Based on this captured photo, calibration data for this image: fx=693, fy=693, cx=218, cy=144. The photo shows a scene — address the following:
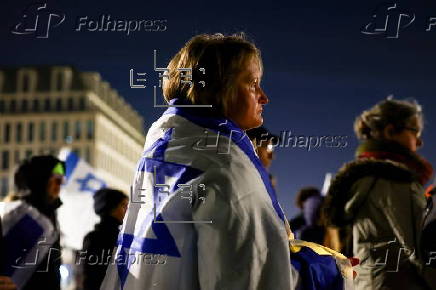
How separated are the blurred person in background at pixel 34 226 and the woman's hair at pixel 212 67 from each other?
2120 mm

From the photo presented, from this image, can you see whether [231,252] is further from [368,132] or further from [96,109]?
[96,109]

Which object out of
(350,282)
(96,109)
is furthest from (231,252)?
(96,109)

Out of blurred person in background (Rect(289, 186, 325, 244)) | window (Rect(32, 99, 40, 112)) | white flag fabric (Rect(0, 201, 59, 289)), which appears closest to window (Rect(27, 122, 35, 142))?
window (Rect(32, 99, 40, 112))

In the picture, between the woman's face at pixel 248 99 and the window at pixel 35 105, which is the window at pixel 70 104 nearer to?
the window at pixel 35 105

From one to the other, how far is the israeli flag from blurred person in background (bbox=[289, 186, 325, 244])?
237 cm

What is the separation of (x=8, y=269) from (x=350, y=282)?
2.39m

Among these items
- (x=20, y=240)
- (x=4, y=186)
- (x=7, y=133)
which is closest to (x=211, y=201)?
(x=20, y=240)

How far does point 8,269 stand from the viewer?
4047mm

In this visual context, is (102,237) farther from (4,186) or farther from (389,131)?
(4,186)

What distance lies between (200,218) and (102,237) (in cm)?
393

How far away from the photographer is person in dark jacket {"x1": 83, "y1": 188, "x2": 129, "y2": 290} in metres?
5.61

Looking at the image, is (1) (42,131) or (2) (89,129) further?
(1) (42,131)

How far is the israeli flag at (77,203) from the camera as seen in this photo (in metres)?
8.33

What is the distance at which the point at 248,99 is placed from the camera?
238cm
